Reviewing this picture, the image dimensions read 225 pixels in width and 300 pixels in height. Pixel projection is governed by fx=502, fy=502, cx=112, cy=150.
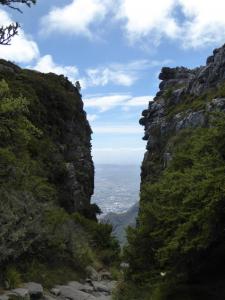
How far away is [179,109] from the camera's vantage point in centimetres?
6856

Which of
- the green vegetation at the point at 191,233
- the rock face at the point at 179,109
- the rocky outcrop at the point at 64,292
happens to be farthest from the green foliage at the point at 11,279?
the rock face at the point at 179,109

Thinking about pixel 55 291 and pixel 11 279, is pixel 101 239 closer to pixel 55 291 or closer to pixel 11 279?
pixel 55 291

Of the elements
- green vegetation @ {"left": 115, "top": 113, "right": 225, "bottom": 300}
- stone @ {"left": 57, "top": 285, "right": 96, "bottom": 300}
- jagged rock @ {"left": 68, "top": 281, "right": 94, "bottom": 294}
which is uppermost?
green vegetation @ {"left": 115, "top": 113, "right": 225, "bottom": 300}

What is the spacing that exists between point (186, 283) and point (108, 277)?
18.2 m

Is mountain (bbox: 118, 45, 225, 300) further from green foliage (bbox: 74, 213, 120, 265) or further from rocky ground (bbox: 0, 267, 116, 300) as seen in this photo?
green foliage (bbox: 74, 213, 120, 265)

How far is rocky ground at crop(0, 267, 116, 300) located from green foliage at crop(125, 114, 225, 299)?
336 cm

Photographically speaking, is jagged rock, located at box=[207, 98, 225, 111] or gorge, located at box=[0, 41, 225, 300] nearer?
gorge, located at box=[0, 41, 225, 300]

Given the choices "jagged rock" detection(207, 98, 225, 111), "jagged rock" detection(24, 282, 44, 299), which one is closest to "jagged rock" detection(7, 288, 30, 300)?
"jagged rock" detection(24, 282, 44, 299)

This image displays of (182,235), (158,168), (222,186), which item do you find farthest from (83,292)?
(158,168)

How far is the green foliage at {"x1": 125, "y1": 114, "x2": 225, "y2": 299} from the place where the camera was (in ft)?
42.3

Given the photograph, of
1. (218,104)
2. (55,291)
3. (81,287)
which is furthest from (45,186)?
(218,104)

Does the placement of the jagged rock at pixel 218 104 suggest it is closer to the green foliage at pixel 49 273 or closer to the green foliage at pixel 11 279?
the green foliage at pixel 49 273

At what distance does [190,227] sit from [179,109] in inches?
2217

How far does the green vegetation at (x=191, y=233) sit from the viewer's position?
1295 centimetres
